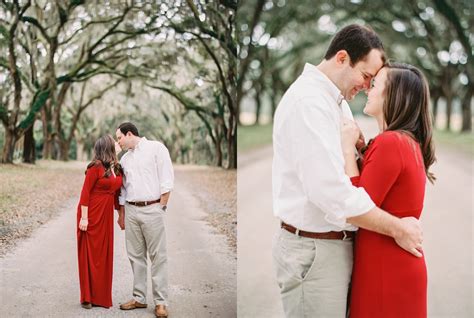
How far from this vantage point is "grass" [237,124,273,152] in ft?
25.4

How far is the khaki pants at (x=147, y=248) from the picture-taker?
2.69 m

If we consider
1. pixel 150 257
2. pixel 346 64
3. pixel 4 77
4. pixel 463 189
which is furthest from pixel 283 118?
pixel 463 189

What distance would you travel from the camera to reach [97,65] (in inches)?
108

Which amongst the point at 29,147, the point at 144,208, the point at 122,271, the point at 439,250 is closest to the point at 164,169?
the point at 144,208

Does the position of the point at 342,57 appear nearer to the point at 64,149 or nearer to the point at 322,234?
the point at 322,234

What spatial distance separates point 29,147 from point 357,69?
154cm

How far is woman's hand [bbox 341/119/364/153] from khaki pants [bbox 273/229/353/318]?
0.30 metres

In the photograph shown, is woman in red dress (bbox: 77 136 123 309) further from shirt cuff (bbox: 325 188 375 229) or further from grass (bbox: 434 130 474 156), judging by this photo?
grass (bbox: 434 130 474 156)

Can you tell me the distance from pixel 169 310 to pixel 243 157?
4720 mm

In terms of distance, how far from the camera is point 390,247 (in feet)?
6.49

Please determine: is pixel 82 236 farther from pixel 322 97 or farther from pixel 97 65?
pixel 322 97

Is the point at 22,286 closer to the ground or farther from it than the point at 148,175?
closer to the ground

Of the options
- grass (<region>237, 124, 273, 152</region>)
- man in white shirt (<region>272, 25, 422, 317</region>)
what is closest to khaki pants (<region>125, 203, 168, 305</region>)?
man in white shirt (<region>272, 25, 422, 317</region>)

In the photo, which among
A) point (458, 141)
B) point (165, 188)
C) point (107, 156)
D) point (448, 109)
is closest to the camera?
point (107, 156)
